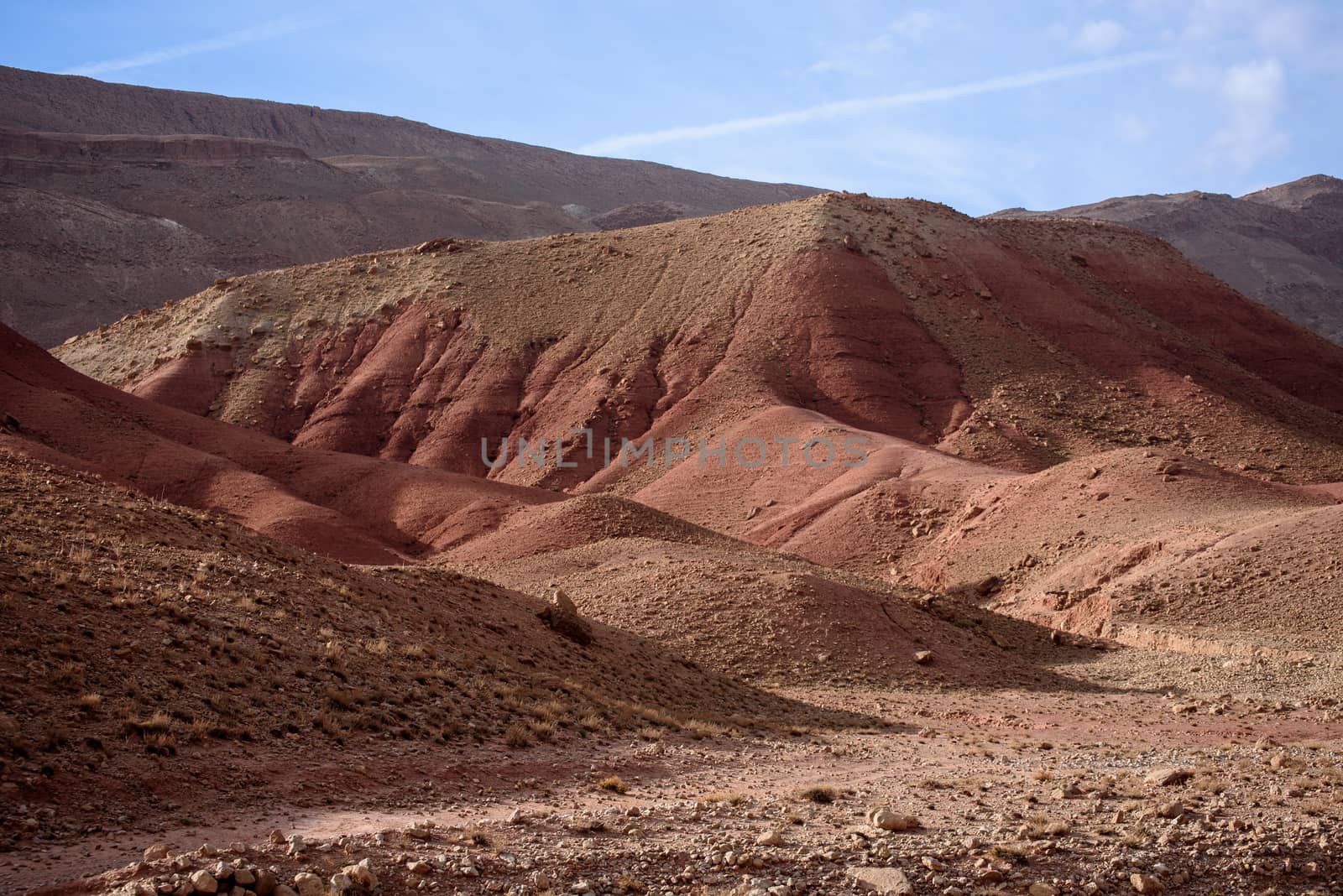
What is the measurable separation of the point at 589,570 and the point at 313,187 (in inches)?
5010

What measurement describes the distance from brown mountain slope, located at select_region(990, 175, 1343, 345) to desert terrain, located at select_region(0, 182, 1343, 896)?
66847 millimetres

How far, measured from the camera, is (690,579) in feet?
90.9

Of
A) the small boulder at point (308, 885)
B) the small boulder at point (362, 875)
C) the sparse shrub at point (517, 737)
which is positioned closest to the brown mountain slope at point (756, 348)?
the sparse shrub at point (517, 737)

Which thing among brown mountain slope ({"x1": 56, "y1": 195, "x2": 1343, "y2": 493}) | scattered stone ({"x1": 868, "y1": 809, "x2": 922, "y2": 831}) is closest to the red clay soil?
brown mountain slope ({"x1": 56, "y1": 195, "x2": 1343, "y2": 493})

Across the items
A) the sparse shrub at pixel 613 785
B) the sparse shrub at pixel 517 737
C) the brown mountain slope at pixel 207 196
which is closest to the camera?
the sparse shrub at pixel 613 785

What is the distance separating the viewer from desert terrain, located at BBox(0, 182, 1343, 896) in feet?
35.4

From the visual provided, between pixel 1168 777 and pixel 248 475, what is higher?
pixel 248 475

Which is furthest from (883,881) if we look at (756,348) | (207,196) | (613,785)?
(207,196)

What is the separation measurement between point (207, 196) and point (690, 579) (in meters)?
125

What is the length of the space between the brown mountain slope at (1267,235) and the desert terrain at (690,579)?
6685 cm

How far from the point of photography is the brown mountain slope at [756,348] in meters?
53.8

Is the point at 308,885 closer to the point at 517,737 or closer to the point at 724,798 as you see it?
the point at 724,798

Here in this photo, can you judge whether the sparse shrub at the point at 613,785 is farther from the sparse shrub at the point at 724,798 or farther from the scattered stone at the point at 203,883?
the scattered stone at the point at 203,883

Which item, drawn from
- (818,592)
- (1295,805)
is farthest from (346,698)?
(818,592)
